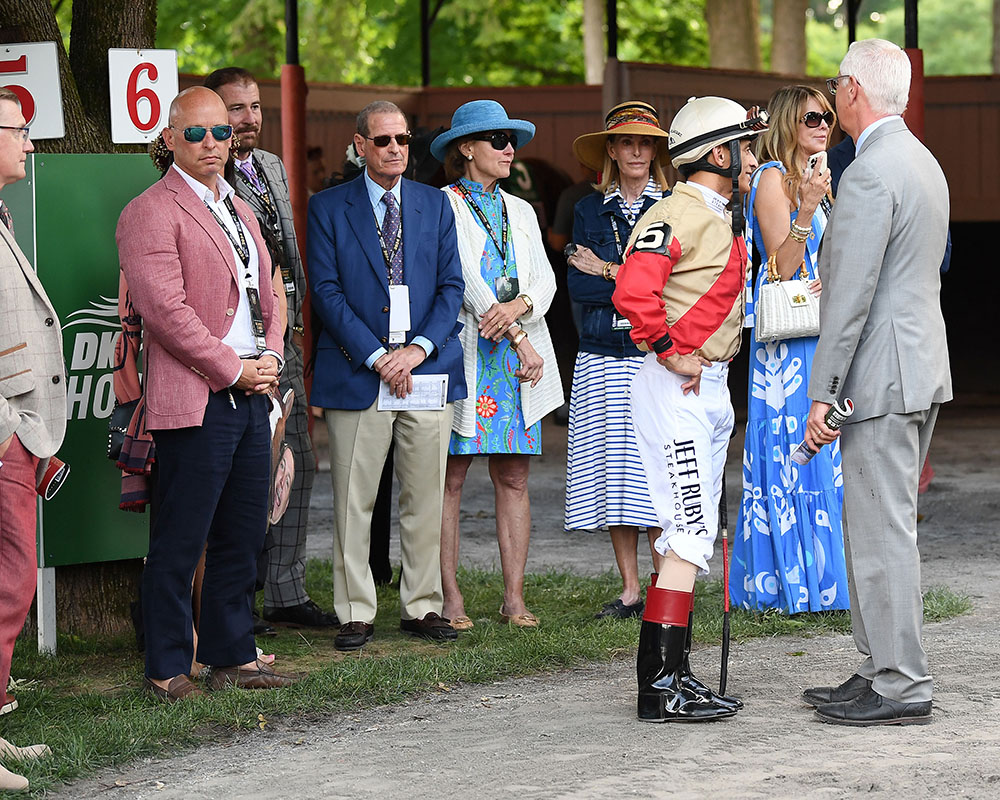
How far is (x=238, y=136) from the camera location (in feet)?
21.0

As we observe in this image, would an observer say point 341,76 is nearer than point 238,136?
No

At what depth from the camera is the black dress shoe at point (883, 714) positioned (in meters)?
4.98

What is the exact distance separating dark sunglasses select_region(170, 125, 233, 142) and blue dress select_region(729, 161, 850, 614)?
Result: 2.45m

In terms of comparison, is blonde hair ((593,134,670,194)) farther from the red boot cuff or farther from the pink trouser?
the pink trouser

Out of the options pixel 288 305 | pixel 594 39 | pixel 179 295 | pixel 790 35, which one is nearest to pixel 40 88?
pixel 288 305

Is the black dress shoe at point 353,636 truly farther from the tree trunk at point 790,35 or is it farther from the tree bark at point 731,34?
the tree trunk at point 790,35

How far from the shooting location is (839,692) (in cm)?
520

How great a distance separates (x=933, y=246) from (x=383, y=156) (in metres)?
2.32

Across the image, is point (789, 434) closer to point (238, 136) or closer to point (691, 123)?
point (691, 123)

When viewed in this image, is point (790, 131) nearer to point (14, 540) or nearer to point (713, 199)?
point (713, 199)

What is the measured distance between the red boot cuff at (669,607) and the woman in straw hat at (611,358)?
5.42 feet

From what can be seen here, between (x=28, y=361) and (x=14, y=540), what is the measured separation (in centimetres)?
54

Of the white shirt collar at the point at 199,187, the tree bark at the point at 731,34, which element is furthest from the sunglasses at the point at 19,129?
the tree bark at the point at 731,34

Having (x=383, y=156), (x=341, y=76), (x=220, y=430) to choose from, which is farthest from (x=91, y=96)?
(x=341, y=76)
